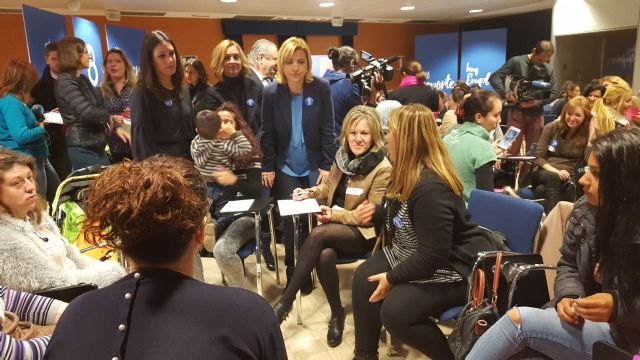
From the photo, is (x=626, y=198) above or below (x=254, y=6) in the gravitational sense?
below

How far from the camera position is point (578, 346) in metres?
1.49

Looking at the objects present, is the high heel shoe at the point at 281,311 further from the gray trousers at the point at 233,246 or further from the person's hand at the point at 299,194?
the person's hand at the point at 299,194

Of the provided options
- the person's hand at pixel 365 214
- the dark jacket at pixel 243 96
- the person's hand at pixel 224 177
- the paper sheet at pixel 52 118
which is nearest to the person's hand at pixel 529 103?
the dark jacket at pixel 243 96

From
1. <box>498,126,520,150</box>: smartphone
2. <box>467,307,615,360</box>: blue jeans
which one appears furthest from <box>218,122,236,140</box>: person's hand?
<box>498,126,520,150</box>: smartphone

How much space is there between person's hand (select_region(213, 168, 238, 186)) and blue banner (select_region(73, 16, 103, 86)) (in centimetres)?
323

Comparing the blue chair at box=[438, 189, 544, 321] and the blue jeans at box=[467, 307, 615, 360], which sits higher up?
the blue chair at box=[438, 189, 544, 321]

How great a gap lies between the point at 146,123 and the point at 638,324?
2.37 metres

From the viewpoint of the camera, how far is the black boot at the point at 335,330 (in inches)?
96.0

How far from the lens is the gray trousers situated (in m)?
2.61

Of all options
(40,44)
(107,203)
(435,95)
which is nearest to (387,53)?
(435,95)

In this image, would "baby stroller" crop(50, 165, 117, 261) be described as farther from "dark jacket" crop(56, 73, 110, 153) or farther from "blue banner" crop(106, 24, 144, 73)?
"blue banner" crop(106, 24, 144, 73)

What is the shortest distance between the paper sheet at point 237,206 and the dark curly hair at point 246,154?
0.29 metres

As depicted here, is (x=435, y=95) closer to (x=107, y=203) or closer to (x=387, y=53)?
(x=107, y=203)

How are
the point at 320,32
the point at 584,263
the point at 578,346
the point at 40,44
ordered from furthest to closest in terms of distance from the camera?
1. the point at 320,32
2. the point at 40,44
3. the point at 584,263
4. the point at 578,346
